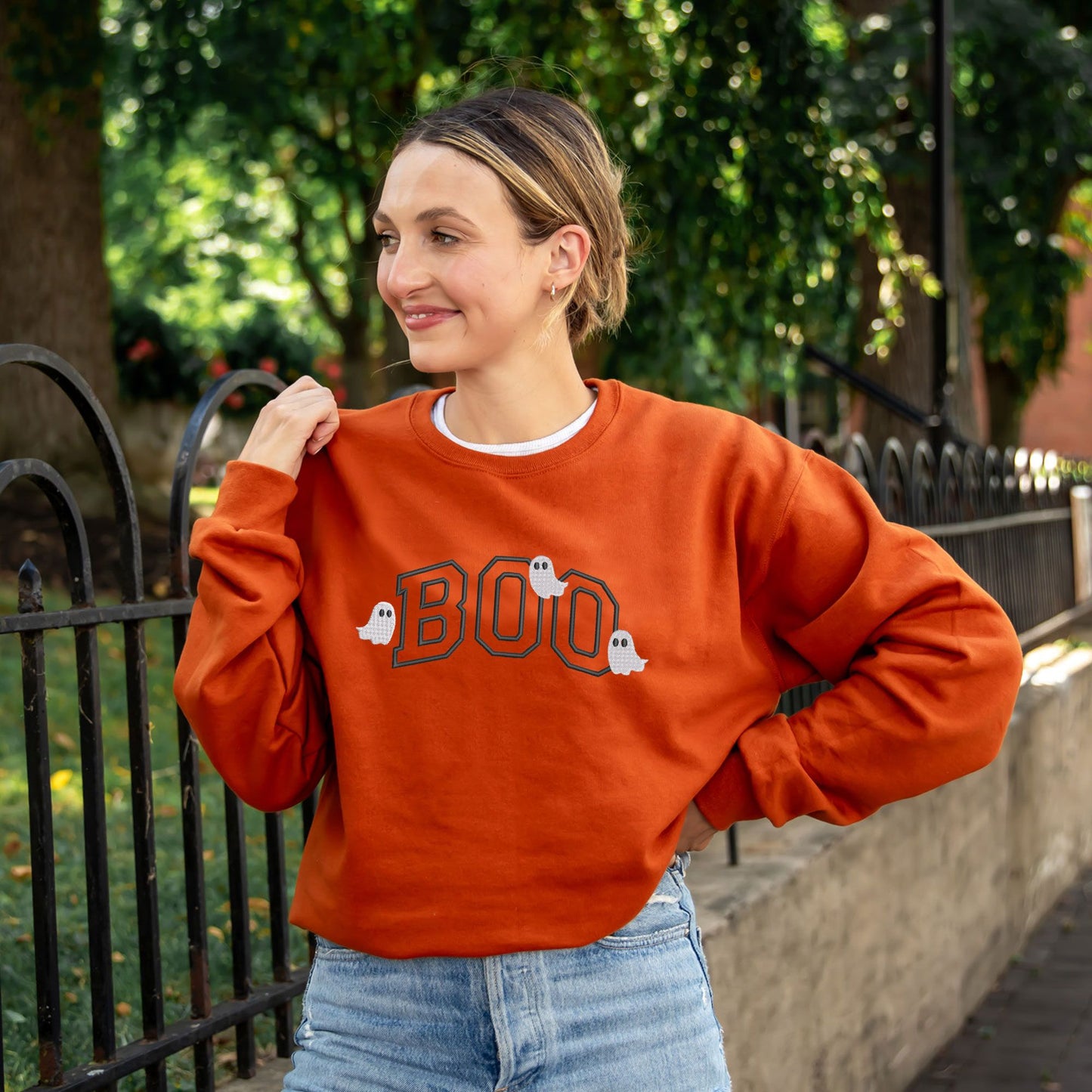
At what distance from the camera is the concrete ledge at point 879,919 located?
3350 millimetres

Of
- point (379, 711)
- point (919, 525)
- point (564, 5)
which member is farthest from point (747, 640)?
point (564, 5)

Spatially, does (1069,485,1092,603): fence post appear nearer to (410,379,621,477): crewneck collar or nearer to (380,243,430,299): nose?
(410,379,621,477): crewneck collar

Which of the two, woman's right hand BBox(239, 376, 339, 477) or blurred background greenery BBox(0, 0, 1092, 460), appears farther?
blurred background greenery BBox(0, 0, 1092, 460)

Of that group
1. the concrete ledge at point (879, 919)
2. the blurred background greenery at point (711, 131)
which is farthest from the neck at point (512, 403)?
the blurred background greenery at point (711, 131)

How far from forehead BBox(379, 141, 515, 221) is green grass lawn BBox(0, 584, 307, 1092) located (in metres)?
1.35

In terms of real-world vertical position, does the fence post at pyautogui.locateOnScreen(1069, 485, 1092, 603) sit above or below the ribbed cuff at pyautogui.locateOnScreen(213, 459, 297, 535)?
below

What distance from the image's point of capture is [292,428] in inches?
72.4

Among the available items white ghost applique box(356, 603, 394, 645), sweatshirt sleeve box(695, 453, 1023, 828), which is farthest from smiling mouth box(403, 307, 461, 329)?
sweatshirt sleeve box(695, 453, 1023, 828)

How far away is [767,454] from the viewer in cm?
191

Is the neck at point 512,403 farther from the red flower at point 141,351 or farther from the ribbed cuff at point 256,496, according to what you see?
the red flower at point 141,351

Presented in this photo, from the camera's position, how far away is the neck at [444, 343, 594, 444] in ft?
6.26

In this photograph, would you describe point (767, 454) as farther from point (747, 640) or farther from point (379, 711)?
point (379, 711)

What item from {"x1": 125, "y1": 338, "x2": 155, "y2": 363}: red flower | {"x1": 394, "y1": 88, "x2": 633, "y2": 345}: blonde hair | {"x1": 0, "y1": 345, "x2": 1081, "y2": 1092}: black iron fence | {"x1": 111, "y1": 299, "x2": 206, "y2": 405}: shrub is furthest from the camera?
{"x1": 125, "y1": 338, "x2": 155, "y2": 363}: red flower

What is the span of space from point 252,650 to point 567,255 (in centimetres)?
65
